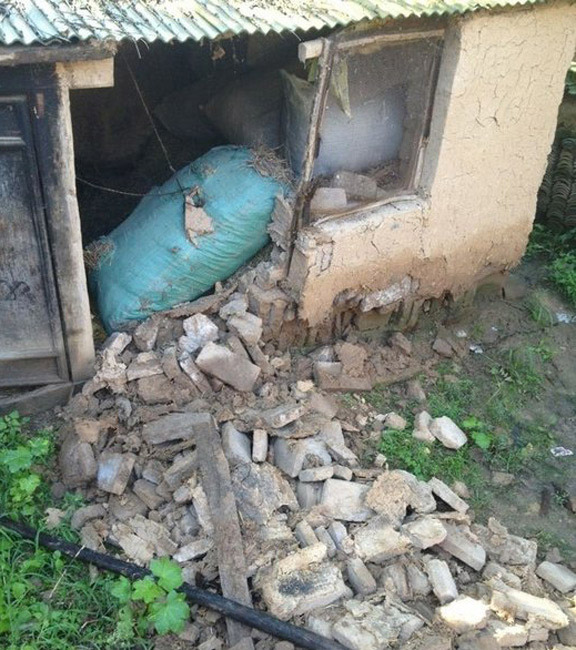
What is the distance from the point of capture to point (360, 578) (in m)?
4.80

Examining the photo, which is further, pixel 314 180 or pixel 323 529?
pixel 314 180

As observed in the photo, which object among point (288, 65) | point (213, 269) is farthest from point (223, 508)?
point (288, 65)

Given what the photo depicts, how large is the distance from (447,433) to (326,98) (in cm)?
282

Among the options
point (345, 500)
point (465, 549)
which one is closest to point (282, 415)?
point (345, 500)

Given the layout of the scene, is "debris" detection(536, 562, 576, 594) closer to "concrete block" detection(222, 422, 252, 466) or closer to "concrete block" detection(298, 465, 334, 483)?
"concrete block" detection(298, 465, 334, 483)

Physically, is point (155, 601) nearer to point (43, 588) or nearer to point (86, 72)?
point (43, 588)

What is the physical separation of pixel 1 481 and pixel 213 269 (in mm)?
2337

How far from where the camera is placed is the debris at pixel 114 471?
5.26 metres

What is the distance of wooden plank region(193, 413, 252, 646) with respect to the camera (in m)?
4.69

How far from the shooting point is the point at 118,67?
7.61 metres

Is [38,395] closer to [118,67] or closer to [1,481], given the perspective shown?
[1,481]

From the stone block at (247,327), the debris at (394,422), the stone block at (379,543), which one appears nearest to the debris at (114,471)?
the stone block at (247,327)

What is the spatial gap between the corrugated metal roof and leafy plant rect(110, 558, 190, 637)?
323cm

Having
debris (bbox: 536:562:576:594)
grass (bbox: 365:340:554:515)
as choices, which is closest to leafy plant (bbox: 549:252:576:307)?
grass (bbox: 365:340:554:515)
